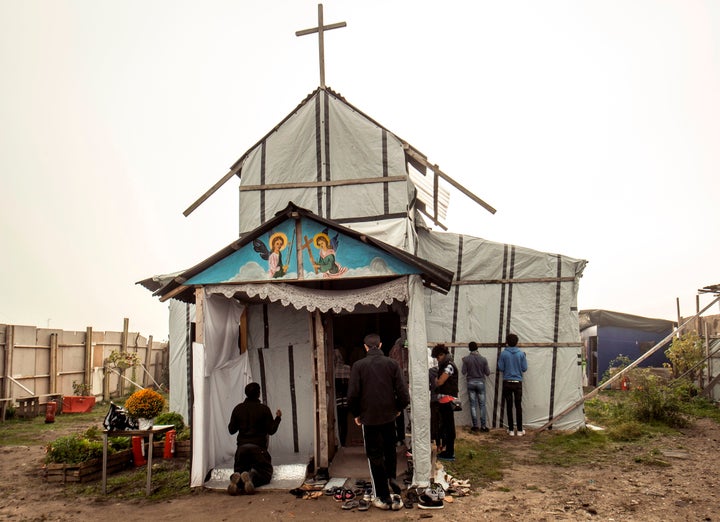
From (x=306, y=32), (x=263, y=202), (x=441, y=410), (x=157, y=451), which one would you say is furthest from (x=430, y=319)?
(x=306, y=32)

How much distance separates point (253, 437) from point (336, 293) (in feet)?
7.61

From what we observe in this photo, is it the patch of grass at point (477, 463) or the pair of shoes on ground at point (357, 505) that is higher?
the pair of shoes on ground at point (357, 505)

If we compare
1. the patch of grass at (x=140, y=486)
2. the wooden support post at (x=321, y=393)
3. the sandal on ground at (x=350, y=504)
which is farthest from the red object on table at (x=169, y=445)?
the sandal on ground at (x=350, y=504)

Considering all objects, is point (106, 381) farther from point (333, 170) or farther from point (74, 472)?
point (333, 170)

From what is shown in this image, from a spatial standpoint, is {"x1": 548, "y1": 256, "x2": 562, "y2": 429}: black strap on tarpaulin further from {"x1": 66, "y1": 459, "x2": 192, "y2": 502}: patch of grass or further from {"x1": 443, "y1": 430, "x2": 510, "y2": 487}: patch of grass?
{"x1": 66, "y1": 459, "x2": 192, "y2": 502}: patch of grass

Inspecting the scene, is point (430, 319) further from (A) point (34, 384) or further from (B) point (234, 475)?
(A) point (34, 384)

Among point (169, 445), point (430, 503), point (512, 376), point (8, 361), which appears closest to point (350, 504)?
point (430, 503)

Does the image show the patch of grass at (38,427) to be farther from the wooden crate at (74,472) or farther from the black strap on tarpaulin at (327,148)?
the black strap on tarpaulin at (327,148)

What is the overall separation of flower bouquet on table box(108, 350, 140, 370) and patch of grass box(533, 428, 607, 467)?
13.9 metres

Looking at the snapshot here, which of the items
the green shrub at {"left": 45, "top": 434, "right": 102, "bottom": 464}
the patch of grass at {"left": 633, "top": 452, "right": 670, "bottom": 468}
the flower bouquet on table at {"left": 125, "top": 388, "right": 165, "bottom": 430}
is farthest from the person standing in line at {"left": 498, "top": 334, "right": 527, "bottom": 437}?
the green shrub at {"left": 45, "top": 434, "right": 102, "bottom": 464}

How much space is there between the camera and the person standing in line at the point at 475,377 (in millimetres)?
10798

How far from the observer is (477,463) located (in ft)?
27.7

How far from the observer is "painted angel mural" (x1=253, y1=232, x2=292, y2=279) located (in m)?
7.46

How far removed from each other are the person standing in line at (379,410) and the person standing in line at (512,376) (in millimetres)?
4777
